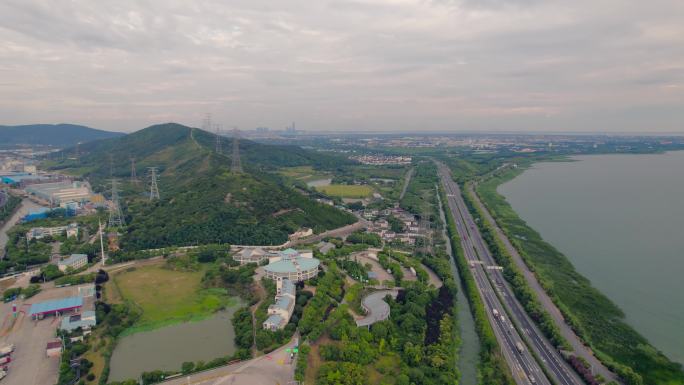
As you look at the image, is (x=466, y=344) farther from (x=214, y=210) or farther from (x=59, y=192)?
(x=59, y=192)

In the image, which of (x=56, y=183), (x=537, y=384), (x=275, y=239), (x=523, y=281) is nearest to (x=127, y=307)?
(x=275, y=239)

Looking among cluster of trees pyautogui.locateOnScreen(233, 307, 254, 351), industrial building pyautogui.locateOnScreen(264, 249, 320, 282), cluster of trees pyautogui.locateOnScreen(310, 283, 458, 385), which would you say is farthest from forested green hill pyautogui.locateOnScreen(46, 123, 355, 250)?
cluster of trees pyautogui.locateOnScreen(310, 283, 458, 385)

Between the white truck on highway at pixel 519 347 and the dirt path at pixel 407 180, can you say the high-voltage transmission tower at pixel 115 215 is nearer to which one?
the dirt path at pixel 407 180

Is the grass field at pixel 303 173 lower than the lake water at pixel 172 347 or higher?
higher

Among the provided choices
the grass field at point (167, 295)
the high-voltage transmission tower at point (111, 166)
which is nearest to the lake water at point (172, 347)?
the grass field at point (167, 295)

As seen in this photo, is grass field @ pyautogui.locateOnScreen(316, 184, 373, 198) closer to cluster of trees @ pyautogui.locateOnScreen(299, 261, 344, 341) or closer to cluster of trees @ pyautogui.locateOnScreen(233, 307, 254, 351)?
cluster of trees @ pyautogui.locateOnScreen(299, 261, 344, 341)
